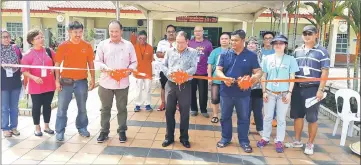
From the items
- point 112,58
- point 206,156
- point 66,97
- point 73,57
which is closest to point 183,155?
point 206,156

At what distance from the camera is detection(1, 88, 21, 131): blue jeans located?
4246 mm

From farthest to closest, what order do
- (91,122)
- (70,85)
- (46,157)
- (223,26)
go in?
(223,26)
(91,122)
(70,85)
(46,157)

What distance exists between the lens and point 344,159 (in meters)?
3.93

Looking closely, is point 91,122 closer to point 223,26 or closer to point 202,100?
point 202,100

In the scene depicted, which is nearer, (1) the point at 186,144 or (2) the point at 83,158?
(2) the point at 83,158

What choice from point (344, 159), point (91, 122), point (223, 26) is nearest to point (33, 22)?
point (223, 26)

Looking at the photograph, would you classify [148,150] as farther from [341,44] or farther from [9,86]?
[341,44]

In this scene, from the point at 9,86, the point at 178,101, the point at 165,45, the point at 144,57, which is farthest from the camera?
the point at 165,45

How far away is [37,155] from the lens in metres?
3.73

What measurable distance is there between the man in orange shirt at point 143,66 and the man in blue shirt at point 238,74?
1.79m

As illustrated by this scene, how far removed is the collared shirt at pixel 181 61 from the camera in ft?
13.2

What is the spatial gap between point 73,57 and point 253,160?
255 centimetres

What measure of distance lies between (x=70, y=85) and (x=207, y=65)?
7.47ft

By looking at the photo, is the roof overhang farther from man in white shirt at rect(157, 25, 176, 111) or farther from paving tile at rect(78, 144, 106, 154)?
paving tile at rect(78, 144, 106, 154)
